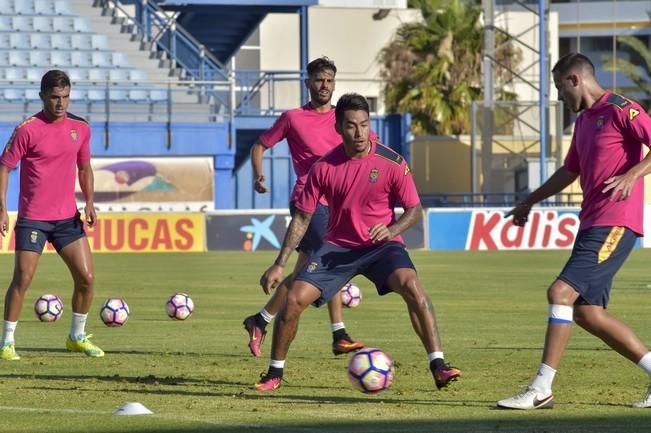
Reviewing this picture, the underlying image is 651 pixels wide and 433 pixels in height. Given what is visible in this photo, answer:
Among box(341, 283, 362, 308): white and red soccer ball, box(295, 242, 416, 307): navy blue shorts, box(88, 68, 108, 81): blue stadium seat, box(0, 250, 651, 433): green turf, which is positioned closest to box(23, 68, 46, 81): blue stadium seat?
box(88, 68, 108, 81): blue stadium seat

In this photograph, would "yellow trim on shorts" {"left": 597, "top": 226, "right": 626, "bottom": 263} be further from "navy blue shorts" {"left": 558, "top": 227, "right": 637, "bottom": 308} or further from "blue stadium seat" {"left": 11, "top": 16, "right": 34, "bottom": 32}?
"blue stadium seat" {"left": 11, "top": 16, "right": 34, "bottom": 32}

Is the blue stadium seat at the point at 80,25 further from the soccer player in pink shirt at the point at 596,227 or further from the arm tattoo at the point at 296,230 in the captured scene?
the soccer player in pink shirt at the point at 596,227

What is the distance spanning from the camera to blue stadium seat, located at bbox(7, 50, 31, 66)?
1599 inches

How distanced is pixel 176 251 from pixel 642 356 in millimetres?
26215

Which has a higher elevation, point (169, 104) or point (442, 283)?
point (169, 104)

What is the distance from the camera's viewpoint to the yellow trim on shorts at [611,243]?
9.33 m

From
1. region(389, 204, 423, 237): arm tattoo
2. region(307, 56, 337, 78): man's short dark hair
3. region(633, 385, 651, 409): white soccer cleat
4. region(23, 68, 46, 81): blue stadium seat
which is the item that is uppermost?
region(23, 68, 46, 81): blue stadium seat

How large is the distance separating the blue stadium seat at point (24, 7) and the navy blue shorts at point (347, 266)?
1312 inches

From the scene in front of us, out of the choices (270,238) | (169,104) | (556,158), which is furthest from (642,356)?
(556,158)

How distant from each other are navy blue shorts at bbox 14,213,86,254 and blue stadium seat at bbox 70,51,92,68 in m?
29.5

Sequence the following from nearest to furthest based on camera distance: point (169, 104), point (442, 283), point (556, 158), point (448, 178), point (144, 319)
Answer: point (144, 319), point (442, 283), point (169, 104), point (556, 158), point (448, 178)

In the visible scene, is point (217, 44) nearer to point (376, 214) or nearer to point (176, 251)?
point (176, 251)

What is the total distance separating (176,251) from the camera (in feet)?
115

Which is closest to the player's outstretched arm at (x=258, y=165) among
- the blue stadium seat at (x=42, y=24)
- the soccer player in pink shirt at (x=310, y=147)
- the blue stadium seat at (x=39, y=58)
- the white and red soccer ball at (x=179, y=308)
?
the soccer player in pink shirt at (x=310, y=147)
